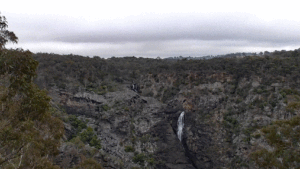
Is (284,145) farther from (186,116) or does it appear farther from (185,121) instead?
(186,116)

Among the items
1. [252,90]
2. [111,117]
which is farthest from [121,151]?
[252,90]

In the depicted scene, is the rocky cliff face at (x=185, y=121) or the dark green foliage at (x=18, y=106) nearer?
the dark green foliage at (x=18, y=106)

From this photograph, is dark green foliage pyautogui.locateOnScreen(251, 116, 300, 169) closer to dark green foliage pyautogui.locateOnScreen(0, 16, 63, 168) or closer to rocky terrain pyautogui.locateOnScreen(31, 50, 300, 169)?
dark green foliage pyautogui.locateOnScreen(0, 16, 63, 168)

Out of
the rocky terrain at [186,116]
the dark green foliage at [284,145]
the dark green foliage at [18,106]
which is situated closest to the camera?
the dark green foliage at [18,106]

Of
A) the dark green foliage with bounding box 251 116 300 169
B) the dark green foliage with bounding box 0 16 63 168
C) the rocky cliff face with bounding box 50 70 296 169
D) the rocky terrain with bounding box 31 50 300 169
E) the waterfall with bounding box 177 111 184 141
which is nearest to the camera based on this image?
the dark green foliage with bounding box 0 16 63 168

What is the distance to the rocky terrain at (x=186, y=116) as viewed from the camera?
820 inches

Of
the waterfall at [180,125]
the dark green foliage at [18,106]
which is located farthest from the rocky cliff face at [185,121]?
the dark green foliage at [18,106]

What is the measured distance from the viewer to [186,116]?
2611cm

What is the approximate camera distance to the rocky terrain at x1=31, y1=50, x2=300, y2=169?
20828 millimetres

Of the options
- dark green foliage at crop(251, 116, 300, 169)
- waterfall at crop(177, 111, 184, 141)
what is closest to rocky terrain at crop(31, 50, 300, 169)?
waterfall at crop(177, 111, 184, 141)

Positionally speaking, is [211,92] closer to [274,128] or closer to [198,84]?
[198,84]

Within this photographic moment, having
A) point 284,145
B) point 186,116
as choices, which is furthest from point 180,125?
point 284,145

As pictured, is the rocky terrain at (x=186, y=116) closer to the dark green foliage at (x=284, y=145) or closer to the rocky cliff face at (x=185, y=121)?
the rocky cliff face at (x=185, y=121)

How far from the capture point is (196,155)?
23688 mm
